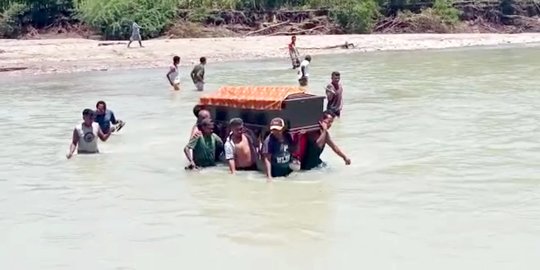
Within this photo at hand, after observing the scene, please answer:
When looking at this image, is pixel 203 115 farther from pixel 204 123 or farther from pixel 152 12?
pixel 152 12

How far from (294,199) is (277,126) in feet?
2.82

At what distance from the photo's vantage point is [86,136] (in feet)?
43.4

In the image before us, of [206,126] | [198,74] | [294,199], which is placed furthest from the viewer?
[198,74]

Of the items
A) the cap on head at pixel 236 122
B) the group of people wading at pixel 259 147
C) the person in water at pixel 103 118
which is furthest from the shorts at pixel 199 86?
the cap on head at pixel 236 122

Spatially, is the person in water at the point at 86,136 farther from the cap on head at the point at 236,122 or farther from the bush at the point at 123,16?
the bush at the point at 123,16

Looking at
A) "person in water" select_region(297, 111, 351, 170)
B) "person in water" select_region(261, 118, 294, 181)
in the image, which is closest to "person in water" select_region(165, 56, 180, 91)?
"person in water" select_region(297, 111, 351, 170)

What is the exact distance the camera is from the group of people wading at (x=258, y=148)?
1097 centimetres

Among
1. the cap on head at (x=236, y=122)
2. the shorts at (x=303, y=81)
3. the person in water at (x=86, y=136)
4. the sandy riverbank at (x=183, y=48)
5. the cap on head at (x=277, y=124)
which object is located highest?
the cap on head at (x=277, y=124)

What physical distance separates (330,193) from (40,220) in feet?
10.9

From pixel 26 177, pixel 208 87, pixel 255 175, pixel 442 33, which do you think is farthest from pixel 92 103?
pixel 442 33

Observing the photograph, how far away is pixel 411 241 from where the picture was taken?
873 cm

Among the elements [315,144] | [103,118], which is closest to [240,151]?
[315,144]

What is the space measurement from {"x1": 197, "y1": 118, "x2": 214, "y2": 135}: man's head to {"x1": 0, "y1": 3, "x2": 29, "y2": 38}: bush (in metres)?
35.7

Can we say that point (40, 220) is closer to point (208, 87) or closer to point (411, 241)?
point (411, 241)
